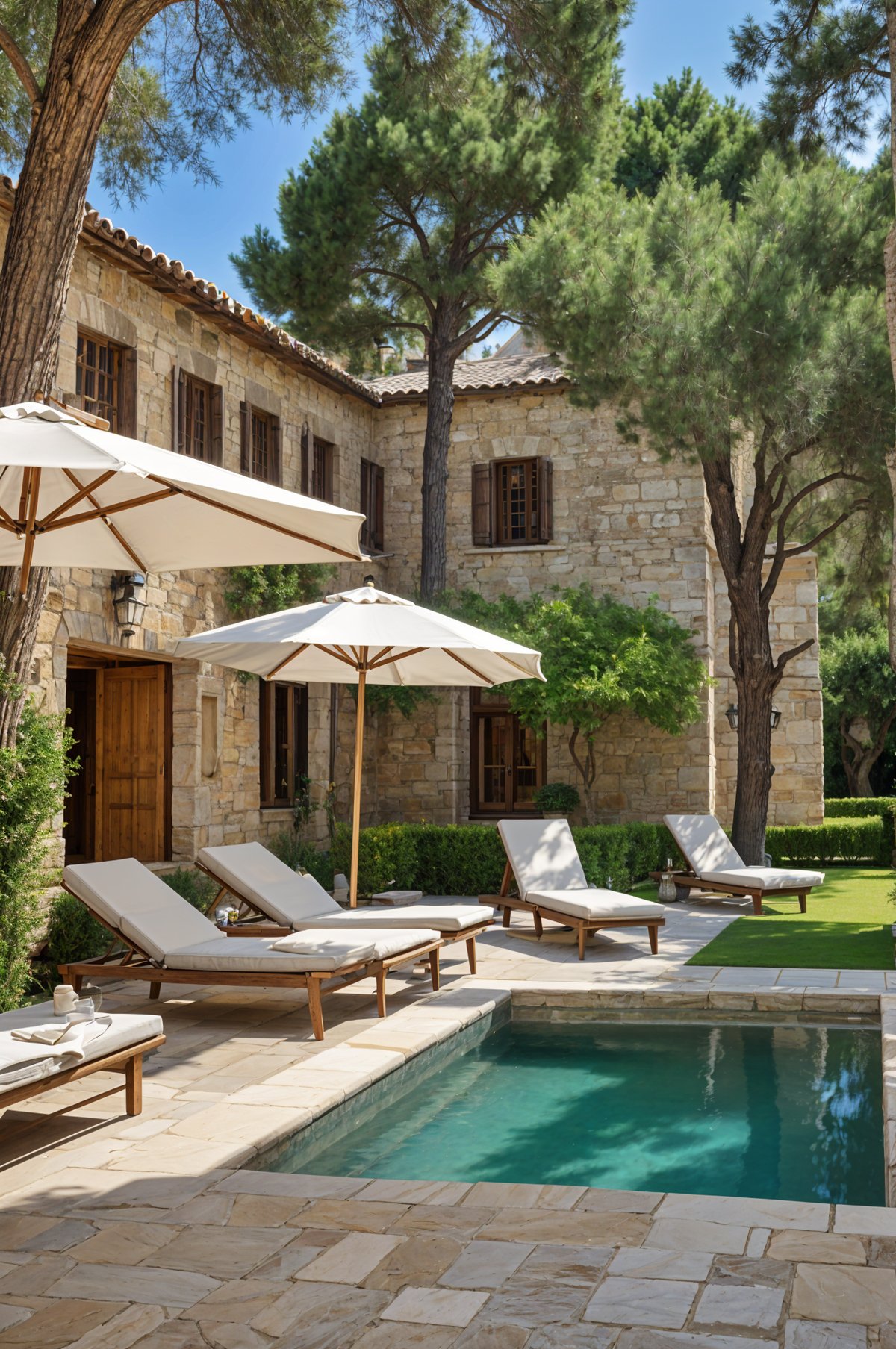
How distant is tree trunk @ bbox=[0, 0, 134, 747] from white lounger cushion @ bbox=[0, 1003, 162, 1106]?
2.15 meters

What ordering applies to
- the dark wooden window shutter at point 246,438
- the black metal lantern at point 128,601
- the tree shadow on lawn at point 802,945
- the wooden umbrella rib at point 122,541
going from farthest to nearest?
the dark wooden window shutter at point 246,438 < the black metal lantern at point 128,601 < the tree shadow on lawn at point 802,945 < the wooden umbrella rib at point 122,541

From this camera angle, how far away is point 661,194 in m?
12.1

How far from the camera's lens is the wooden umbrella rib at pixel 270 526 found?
17.0 ft

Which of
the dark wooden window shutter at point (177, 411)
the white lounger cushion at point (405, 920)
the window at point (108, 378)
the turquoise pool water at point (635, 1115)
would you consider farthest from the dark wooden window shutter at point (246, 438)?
the turquoise pool water at point (635, 1115)

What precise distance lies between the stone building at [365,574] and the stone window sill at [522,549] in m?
0.03

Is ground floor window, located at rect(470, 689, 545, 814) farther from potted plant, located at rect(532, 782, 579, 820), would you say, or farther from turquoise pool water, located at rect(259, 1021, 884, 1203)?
turquoise pool water, located at rect(259, 1021, 884, 1203)

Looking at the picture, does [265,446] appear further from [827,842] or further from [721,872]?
[827,842]

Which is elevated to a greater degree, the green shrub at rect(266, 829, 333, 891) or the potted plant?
the potted plant

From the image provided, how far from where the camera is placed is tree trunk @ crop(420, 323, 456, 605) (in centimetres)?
1516

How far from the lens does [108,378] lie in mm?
10703

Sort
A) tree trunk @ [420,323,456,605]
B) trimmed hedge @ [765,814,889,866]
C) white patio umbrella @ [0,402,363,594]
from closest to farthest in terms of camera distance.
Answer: white patio umbrella @ [0,402,363,594] < tree trunk @ [420,323,456,605] < trimmed hedge @ [765,814,889,866]

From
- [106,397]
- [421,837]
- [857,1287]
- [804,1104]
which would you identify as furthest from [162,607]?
[857,1287]

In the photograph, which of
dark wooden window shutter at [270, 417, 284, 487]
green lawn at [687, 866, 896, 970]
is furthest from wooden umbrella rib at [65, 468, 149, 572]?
dark wooden window shutter at [270, 417, 284, 487]

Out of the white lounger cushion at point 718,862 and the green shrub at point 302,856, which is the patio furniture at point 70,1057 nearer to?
the green shrub at point 302,856
